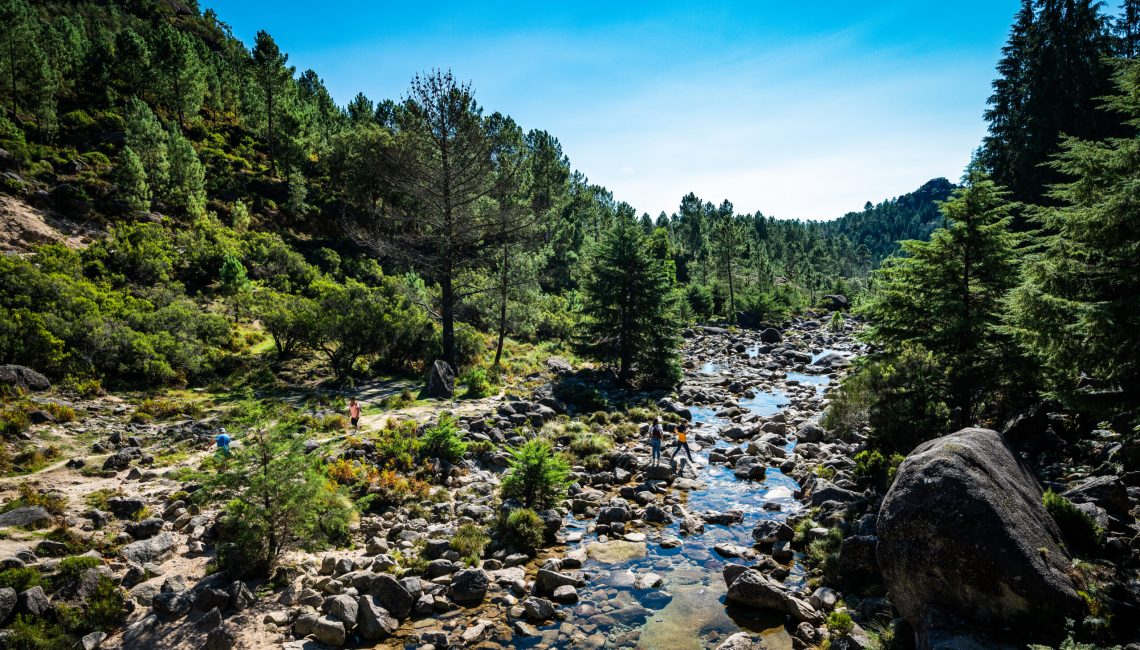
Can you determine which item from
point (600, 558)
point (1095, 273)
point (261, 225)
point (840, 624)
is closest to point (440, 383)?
point (600, 558)

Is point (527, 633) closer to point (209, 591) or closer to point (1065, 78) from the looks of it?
point (209, 591)

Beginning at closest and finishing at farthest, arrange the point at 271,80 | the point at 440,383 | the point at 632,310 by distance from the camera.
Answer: the point at 440,383, the point at 632,310, the point at 271,80

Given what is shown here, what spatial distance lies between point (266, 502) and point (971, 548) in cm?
1253

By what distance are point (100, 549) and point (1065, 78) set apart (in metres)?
60.2

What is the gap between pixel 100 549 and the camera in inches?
402

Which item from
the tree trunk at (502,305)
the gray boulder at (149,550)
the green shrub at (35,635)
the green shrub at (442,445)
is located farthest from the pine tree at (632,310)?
the green shrub at (35,635)

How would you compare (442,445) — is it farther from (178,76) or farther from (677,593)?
(178,76)

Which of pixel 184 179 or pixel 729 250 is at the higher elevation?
pixel 184 179

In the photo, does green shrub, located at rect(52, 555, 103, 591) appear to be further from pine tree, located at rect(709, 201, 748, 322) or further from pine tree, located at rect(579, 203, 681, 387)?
pine tree, located at rect(709, 201, 748, 322)

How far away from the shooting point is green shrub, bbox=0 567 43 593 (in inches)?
327

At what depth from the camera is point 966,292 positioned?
13609mm

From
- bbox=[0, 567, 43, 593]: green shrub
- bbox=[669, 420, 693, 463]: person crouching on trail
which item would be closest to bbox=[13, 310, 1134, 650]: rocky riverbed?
Result: bbox=[0, 567, 43, 593]: green shrub

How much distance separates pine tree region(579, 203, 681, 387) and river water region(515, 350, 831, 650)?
14726 mm

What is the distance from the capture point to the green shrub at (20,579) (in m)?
8.31
